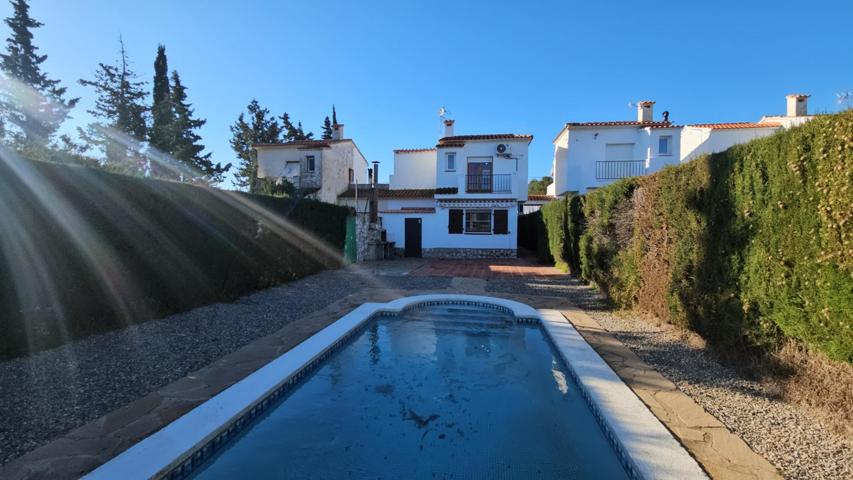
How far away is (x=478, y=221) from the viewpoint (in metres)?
22.9

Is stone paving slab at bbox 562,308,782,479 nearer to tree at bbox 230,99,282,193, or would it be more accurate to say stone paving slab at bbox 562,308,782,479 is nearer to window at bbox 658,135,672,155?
window at bbox 658,135,672,155

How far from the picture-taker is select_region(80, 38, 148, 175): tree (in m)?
29.8

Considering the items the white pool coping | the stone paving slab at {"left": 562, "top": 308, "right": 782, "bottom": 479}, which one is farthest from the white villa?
the stone paving slab at {"left": 562, "top": 308, "right": 782, "bottom": 479}

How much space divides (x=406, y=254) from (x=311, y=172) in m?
9.42

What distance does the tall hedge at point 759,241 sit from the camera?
3.27m

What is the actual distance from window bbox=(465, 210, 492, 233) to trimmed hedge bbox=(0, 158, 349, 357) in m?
14.7

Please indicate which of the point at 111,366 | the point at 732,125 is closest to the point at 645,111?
the point at 732,125

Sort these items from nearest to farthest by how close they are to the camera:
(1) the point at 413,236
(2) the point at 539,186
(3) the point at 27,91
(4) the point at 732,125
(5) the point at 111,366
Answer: (5) the point at 111,366 < (1) the point at 413,236 < (4) the point at 732,125 < (3) the point at 27,91 < (2) the point at 539,186

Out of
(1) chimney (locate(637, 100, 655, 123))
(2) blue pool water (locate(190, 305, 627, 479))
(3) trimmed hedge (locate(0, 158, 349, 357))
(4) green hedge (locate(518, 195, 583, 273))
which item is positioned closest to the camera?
(2) blue pool water (locate(190, 305, 627, 479))

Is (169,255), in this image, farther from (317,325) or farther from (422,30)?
(422,30)

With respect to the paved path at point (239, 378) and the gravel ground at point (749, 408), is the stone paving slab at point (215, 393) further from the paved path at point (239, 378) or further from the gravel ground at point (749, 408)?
the gravel ground at point (749, 408)

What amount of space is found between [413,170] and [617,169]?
1395 cm

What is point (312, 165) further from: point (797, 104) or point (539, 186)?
point (539, 186)

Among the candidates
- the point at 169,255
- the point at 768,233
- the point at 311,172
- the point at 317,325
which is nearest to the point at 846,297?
the point at 768,233
